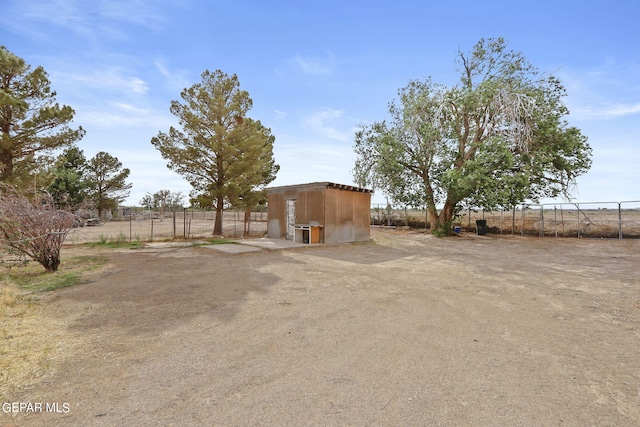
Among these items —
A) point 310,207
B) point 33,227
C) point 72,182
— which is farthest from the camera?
point 72,182

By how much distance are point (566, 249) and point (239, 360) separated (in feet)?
51.0

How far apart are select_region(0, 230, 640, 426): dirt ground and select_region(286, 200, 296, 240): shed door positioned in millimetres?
8657

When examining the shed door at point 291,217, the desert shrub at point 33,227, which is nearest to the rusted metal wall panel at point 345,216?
the shed door at point 291,217

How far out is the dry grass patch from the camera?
2883 mm

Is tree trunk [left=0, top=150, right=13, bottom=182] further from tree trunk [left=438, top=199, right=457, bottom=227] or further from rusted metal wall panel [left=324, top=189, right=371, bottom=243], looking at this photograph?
tree trunk [left=438, top=199, right=457, bottom=227]

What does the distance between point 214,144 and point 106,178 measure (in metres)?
29.9

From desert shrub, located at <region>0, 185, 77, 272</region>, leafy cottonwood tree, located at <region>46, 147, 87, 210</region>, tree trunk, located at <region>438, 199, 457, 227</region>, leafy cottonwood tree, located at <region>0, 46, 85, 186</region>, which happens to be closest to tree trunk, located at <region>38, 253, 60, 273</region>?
desert shrub, located at <region>0, 185, 77, 272</region>

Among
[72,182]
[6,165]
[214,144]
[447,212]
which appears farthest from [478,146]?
[72,182]

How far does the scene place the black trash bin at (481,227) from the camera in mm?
20406

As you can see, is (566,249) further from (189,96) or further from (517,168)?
(189,96)

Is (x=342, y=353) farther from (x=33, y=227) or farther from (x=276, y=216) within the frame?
(x=276, y=216)

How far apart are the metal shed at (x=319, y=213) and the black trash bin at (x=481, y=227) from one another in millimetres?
9049

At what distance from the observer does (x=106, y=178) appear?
3816 centimetres

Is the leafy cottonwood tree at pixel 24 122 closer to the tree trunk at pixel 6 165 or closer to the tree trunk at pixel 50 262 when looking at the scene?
the tree trunk at pixel 6 165
